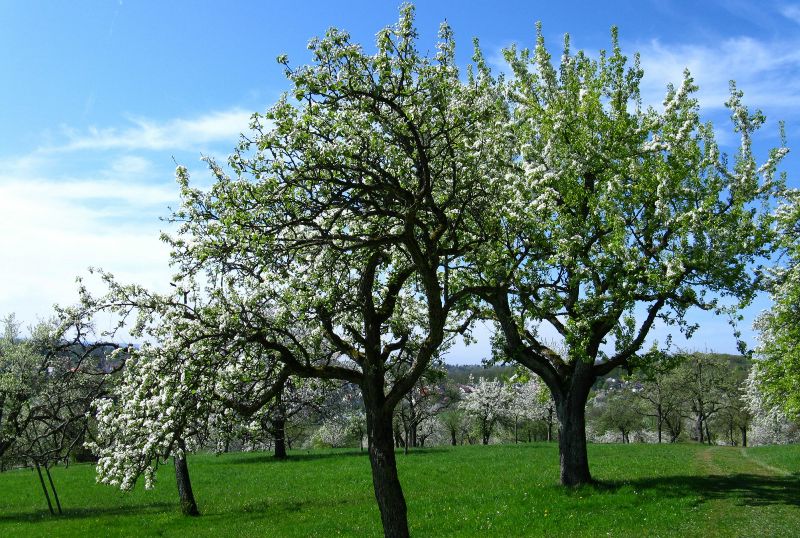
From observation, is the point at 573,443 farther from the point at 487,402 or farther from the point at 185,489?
the point at 487,402

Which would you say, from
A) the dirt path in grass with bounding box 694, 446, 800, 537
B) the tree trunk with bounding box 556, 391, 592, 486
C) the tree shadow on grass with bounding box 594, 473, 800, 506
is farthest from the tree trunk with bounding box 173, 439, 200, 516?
the dirt path in grass with bounding box 694, 446, 800, 537

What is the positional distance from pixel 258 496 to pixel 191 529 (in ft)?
26.7

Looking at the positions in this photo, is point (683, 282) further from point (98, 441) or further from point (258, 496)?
point (258, 496)

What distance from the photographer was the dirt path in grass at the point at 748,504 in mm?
17609

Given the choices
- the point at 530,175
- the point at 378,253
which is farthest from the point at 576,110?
the point at 378,253

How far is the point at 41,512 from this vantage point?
3081 cm

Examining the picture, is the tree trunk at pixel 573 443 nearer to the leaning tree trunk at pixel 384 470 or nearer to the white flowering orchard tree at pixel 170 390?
the leaning tree trunk at pixel 384 470

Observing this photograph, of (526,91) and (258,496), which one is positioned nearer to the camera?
(526,91)

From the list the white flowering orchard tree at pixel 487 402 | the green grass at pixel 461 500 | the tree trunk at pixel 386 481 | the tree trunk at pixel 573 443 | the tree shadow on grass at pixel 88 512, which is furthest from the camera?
the white flowering orchard tree at pixel 487 402

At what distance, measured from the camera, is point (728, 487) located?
24.6 metres

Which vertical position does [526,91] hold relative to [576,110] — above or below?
above

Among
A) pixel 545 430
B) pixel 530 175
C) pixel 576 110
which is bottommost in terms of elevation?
pixel 545 430

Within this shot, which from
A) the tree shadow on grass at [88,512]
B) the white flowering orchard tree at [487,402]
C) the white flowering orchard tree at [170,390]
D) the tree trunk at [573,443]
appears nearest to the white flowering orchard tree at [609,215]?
the tree trunk at [573,443]

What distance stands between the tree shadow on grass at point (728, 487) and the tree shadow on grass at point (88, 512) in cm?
2043
